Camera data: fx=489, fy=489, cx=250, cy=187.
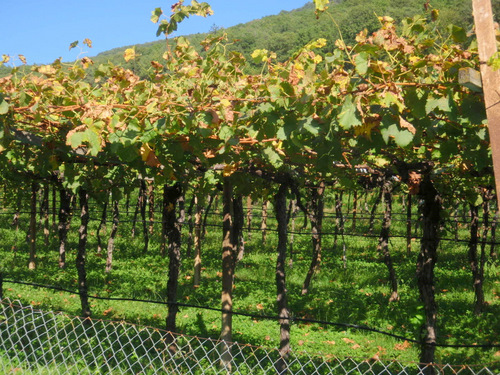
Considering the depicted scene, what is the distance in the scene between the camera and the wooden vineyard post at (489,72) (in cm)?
234

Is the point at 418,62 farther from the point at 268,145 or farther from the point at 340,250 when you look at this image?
the point at 340,250

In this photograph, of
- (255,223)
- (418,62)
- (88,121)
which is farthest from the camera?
(255,223)

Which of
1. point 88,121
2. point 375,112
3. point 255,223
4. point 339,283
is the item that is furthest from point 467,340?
point 255,223

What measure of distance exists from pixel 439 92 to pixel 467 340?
254 inches

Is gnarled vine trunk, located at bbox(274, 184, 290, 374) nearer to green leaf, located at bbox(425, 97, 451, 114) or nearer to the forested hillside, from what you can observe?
Result: green leaf, located at bbox(425, 97, 451, 114)

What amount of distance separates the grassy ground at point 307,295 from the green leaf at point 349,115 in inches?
135

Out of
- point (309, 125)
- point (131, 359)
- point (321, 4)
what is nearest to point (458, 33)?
point (321, 4)

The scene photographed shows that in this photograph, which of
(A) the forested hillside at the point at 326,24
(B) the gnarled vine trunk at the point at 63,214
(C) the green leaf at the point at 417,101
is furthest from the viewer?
(A) the forested hillside at the point at 326,24

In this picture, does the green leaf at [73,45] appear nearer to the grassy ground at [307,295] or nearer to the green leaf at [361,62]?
the green leaf at [361,62]

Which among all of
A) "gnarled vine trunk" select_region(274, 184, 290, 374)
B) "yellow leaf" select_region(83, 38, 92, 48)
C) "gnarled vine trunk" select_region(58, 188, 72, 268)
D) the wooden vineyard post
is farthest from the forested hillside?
the wooden vineyard post

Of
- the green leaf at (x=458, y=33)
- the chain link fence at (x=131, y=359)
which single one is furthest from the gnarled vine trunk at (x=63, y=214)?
the green leaf at (x=458, y=33)

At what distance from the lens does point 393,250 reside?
1608 cm

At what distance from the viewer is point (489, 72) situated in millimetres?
2383

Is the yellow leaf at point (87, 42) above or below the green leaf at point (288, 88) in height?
above
